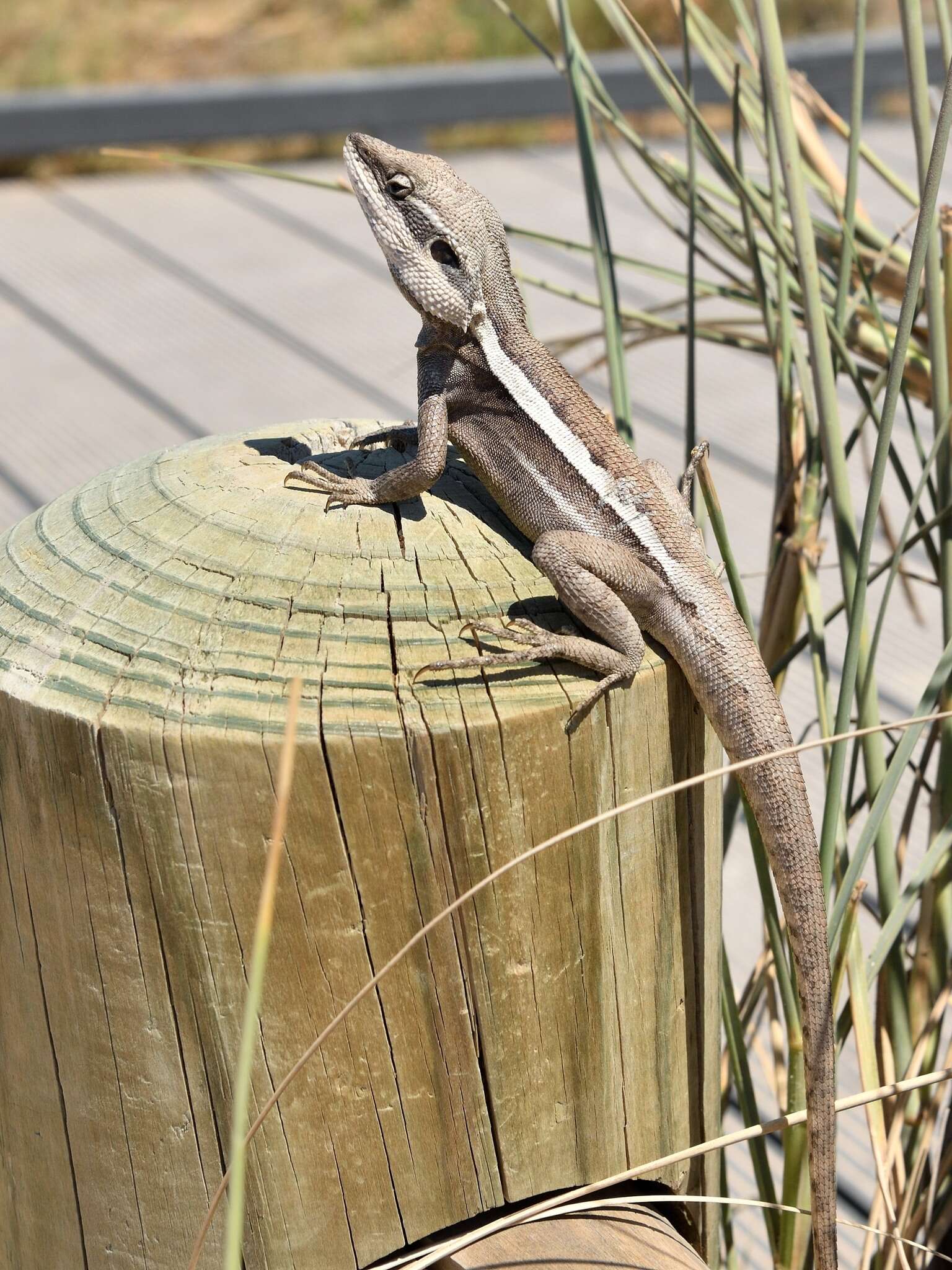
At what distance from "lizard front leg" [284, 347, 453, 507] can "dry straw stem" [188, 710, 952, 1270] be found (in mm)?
412

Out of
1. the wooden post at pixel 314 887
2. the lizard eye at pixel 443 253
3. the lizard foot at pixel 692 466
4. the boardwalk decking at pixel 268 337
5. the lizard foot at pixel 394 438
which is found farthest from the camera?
the boardwalk decking at pixel 268 337

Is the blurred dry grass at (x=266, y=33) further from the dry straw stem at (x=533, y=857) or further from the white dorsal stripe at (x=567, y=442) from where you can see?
the dry straw stem at (x=533, y=857)

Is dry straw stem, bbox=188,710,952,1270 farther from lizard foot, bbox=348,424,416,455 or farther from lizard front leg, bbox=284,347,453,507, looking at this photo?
lizard foot, bbox=348,424,416,455

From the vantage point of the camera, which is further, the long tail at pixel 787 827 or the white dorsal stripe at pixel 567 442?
the white dorsal stripe at pixel 567 442

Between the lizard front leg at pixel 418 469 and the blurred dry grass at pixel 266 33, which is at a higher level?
the blurred dry grass at pixel 266 33

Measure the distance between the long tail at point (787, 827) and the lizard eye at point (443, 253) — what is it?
26.6 inches

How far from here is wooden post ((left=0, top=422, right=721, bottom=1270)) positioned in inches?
43.3

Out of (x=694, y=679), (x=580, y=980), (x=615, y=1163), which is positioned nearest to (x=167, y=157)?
(x=694, y=679)

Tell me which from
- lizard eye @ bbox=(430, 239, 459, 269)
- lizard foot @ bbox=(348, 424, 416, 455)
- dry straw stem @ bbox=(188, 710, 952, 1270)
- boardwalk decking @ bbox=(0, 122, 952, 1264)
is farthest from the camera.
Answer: boardwalk decking @ bbox=(0, 122, 952, 1264)

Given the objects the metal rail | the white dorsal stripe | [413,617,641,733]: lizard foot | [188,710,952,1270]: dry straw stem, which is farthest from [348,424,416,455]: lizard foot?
the metal rail

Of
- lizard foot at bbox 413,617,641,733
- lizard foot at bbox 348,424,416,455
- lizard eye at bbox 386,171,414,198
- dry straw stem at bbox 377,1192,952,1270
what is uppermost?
lizard eye at bbox 386,171,414,198

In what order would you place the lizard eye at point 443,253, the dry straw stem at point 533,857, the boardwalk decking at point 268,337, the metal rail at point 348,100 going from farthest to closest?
the metal rail at point 348,100 → the boardwalk decking at point 268,337 → the lizard eye at point 443,253 → the dry straw stem at point 533,857

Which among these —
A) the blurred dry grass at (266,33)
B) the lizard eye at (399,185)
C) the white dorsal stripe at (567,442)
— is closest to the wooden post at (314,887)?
the white dorsal stripe at (567,442)

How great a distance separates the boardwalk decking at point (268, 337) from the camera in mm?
3879
